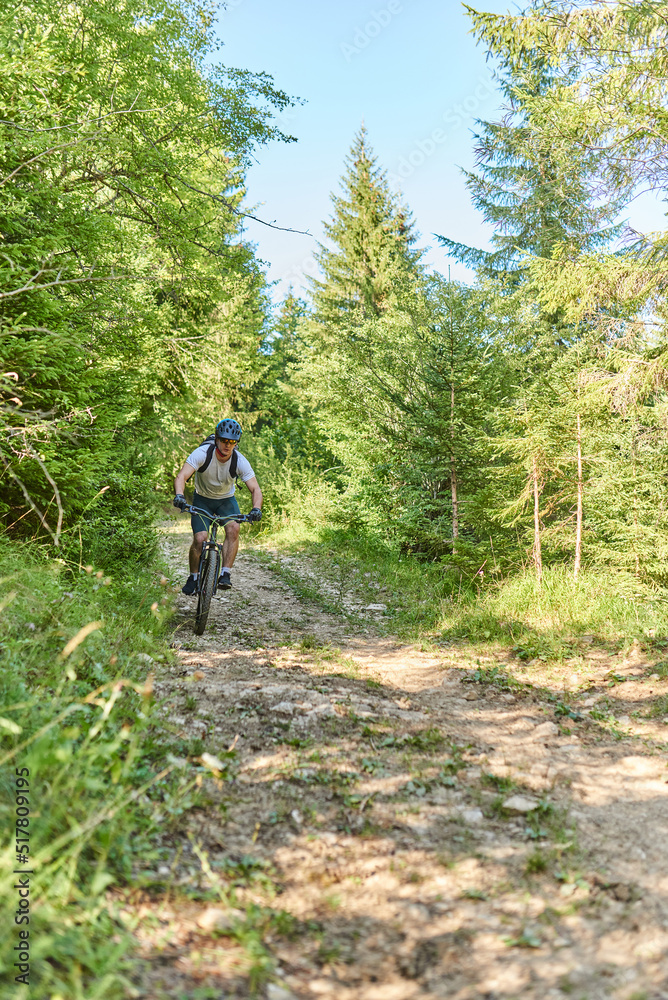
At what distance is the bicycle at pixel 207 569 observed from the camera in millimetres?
7031

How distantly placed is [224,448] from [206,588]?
5.66ft

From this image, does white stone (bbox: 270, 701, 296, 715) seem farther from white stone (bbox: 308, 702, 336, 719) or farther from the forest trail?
white stone (bbox: 308, 702, 336, 719)

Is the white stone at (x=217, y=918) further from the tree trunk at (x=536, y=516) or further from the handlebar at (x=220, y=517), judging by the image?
the tree trunk at (x=536, y=516)

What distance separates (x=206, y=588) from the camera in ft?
23.1

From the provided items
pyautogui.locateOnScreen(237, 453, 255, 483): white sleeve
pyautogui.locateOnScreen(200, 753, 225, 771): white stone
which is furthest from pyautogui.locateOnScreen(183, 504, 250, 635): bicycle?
pyautogui.locateOnScreen(200, 753, 225, 771): white stone

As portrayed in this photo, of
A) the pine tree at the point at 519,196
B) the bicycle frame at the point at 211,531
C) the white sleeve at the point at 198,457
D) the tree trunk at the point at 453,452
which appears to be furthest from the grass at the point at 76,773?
the pine tree at the point at 519,196

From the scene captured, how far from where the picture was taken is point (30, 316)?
20.2ft

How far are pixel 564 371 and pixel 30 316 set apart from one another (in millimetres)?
7288

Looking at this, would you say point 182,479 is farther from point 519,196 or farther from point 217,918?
point 519,196

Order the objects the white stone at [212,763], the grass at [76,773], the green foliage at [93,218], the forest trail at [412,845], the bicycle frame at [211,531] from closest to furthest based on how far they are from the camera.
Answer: the grass at [76,773]
the forest trail at [412,845]
the white stone at [212,763]
the green foliage at [93,218]
the bicycle frame at [211,531]

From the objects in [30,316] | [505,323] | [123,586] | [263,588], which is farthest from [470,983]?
[505,323]

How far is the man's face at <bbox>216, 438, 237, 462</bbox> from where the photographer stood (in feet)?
24.1

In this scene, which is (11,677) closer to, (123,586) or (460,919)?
(460,919)

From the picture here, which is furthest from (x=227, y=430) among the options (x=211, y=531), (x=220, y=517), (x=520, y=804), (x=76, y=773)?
(x=520, y=804)
